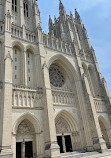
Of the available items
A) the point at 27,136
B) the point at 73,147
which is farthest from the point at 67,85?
the point at 27,136

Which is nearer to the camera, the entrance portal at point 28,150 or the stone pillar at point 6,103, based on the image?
the stone pillar at point 6,103

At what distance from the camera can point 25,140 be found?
13.9 m

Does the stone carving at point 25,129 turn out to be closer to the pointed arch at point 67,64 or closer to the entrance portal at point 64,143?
the entrance portal at point 64,143

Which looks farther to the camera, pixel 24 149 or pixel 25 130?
pixel 25 130

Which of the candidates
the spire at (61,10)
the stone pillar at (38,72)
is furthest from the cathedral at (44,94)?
the spire at (61,10)

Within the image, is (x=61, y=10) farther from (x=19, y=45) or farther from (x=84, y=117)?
(x=84, y=117)

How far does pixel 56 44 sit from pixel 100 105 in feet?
38.4

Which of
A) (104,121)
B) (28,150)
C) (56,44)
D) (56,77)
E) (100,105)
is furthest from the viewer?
(56,44)

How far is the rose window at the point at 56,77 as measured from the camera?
815 inches

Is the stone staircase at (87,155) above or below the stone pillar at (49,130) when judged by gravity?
below

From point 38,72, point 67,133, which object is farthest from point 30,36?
point 67,133

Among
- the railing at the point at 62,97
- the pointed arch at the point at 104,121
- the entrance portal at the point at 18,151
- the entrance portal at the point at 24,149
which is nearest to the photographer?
the entrance portal at the point at 18,151

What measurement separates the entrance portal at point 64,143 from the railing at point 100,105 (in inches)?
254

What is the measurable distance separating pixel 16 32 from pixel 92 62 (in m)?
14.7
